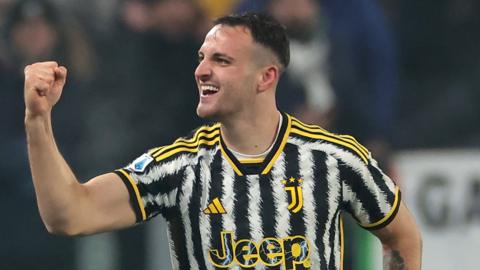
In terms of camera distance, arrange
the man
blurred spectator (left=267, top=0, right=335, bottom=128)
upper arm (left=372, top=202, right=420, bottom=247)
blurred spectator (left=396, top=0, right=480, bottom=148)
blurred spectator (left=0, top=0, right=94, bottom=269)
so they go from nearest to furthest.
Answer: the man
upper arm (left=372, top=202, right=420, bottom=247)
blurred spectator (left=267, top=0, right=335, bottom=128)
blurred spectator (left=0, top=0, right=94, bottom=269)
blurred spectator (left=396, top=0, right=480, bottom=148)

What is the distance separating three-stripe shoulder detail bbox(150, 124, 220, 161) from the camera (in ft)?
14.9

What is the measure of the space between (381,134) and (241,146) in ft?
10.7

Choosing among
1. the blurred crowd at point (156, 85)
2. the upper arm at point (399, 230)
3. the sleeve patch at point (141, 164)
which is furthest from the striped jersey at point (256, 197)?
the blurred crowd at point (156, 85)

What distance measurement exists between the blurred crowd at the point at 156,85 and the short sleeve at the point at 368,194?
109 inches

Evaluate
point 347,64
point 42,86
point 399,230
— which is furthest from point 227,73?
point 347,64

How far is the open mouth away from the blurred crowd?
293 centimetres

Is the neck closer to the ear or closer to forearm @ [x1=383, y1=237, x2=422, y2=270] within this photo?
the ear

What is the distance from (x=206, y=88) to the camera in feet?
14.7

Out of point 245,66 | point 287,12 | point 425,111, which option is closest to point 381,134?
point 425,111

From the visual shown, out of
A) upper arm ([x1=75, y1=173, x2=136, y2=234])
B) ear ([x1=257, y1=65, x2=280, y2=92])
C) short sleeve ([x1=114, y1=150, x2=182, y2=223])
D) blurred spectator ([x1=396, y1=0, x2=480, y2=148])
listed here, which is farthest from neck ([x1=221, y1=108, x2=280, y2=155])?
blurred spectator ([x1=396, y1=0, x2=480, y2=148])

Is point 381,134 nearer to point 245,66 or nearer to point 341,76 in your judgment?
point 341,76

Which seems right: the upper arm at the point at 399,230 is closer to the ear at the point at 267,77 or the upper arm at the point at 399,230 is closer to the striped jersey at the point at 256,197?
the striped jersey at the point at 256,197

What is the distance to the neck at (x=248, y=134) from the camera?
4555 mm

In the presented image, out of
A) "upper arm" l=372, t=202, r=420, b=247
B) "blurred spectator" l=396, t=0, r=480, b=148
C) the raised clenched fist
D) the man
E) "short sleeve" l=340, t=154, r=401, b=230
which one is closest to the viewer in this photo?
the raised clenched fist
